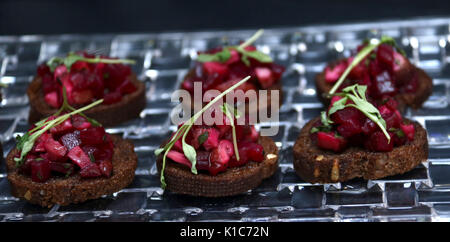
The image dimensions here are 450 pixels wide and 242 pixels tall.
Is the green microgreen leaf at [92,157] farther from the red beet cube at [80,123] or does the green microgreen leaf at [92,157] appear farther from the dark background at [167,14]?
the dark background at [167,14]

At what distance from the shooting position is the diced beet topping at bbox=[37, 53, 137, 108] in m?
5.29

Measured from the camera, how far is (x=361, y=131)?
4488 millimetres

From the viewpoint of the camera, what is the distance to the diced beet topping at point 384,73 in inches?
203

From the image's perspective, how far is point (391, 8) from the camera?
25.1 ft

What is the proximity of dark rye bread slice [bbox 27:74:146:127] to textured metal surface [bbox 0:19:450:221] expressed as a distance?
0.19 feet

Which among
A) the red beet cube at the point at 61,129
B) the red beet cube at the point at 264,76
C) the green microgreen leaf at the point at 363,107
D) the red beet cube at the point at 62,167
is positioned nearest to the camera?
the green microgreen leaf at the point at 363,107

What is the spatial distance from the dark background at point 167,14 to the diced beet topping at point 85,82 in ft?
7.35

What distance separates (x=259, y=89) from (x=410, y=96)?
0.96 metres

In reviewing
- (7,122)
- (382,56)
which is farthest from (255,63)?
(7,122)

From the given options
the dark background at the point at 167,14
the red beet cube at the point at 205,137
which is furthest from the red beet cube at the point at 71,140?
the dark background at the point at 167,14

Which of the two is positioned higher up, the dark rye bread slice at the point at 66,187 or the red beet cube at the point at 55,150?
the red beet cube at the point at 55,150

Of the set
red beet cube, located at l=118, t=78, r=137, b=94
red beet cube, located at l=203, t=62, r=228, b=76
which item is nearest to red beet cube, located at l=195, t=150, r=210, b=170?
red beet cube, located at l=203, t=62, r=228, b=76

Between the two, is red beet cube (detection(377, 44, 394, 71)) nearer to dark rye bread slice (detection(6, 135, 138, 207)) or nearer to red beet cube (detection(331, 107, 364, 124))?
red beet cube (detection(331, 107, 364, 124))

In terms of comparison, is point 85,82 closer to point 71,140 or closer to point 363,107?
point 71,140
